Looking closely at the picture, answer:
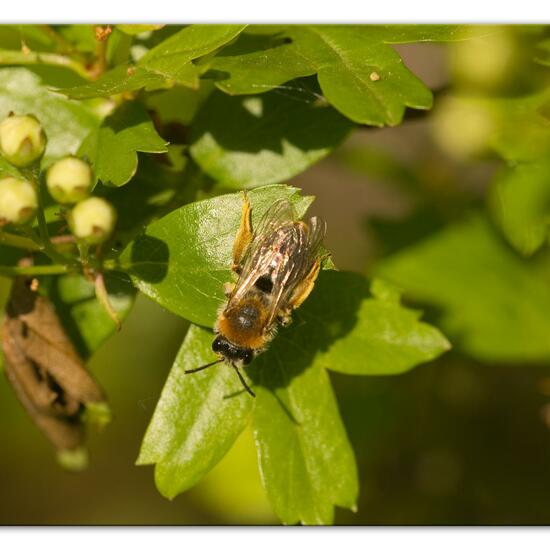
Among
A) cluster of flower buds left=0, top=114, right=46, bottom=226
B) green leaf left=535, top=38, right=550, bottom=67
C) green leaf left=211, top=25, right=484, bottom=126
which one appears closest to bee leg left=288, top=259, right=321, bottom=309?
green leaf left=211, top=25, right=484, bottom=126

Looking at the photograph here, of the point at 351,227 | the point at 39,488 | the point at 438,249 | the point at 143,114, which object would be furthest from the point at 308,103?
the point at 351,227

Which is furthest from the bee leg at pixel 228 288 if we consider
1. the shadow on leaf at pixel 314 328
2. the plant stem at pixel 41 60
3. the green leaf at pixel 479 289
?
the green leaf at pixel 479 289

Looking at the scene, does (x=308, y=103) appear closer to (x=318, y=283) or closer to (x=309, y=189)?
(x=318, y=283)

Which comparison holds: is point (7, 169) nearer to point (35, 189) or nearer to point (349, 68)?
point (35, 189)

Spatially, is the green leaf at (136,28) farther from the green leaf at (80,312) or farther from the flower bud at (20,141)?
the green leaf at (80,312)

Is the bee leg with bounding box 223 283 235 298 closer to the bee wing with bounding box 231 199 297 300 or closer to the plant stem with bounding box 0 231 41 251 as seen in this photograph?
the bee wing with bounding box 231 199 297 300

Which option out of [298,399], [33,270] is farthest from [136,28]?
[298,399]
